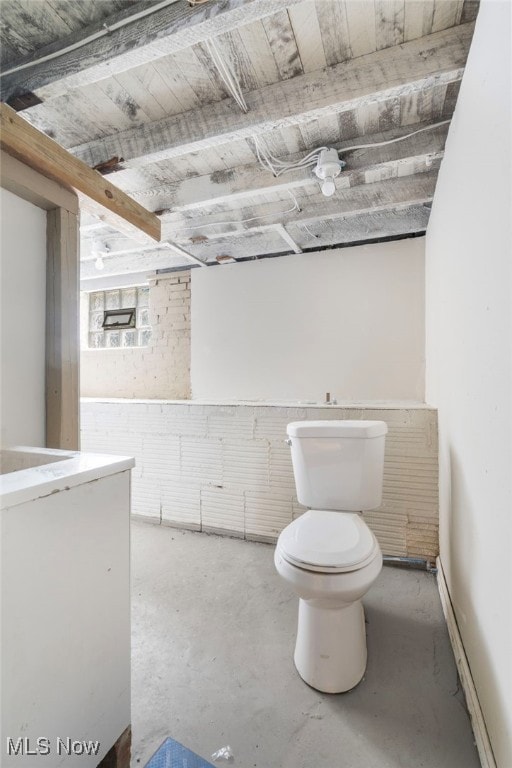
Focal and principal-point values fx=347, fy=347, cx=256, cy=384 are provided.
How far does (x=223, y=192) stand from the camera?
74.7 inches

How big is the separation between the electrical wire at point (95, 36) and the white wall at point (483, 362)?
0.96 m

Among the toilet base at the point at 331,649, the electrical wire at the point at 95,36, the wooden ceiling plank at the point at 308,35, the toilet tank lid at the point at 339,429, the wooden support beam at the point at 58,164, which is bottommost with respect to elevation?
the toilet base at the point at 331,649

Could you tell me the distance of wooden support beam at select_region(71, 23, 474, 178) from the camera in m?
1.19

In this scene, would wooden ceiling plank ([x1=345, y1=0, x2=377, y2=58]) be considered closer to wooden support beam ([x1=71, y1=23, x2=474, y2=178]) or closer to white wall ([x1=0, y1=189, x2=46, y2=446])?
wooden support beam ([x1=71, y1=23, x2=474, y2=178])

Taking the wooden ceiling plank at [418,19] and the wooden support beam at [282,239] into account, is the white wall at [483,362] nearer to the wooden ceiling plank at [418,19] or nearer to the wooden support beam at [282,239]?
the wooden ceiling plank at [418,19]

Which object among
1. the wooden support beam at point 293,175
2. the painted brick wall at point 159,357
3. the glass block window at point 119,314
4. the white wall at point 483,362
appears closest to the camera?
the white wall at point 483,362

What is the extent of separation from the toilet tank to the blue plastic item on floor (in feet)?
3.39

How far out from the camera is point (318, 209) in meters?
2.14

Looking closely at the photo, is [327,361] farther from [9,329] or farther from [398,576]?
[9,329]

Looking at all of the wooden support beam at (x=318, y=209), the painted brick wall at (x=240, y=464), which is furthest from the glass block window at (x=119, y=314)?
the wooden support beam at (x=318, y=209)

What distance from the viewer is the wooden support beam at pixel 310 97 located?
3.90 ft

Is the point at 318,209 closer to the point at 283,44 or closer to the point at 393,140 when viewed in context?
the point at 393,140
